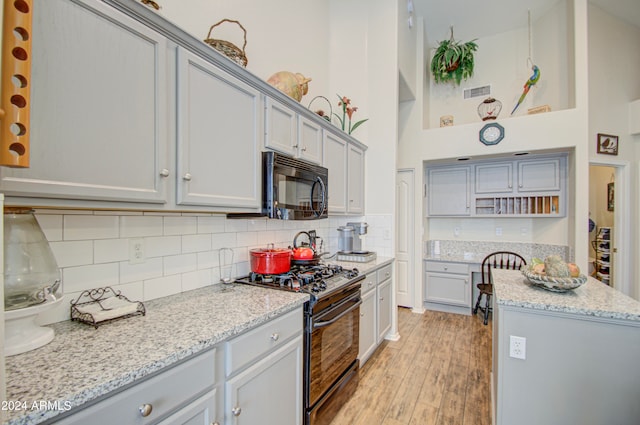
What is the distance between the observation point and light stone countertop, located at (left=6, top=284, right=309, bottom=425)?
2.34 ft

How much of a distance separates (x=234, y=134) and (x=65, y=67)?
772 millimetres

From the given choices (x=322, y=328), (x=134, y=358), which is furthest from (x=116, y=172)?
(x=322, y=328)

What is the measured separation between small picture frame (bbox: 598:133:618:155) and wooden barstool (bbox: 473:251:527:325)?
182 cm

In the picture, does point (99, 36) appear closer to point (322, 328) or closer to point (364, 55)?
point (322, 328)

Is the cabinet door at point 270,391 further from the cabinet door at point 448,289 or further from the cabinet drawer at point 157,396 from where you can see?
the cabinet door at point 448,289

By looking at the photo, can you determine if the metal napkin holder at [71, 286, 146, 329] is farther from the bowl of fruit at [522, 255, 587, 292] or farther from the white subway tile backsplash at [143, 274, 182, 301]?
the bowl of fruit at [522, 255, 587, 292]

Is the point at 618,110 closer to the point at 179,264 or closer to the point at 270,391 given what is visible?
the point at 270,391

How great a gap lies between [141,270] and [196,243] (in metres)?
0.35

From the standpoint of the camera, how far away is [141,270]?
4.75 ft

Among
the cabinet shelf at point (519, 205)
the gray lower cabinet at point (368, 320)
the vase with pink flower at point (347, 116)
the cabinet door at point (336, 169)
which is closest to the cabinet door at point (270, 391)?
the gray lower cabinet at point (368, 320)

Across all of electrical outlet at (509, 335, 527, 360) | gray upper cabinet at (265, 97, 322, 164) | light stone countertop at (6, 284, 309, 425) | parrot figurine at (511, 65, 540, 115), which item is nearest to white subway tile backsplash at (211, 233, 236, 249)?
light stone countertop at (6, 284, 309, 425)

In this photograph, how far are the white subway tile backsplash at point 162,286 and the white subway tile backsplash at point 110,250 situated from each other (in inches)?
7.4

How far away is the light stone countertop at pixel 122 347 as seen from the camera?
0.71m

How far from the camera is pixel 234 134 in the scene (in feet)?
5.31
